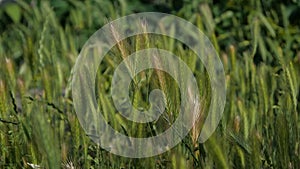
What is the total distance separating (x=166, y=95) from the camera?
1013mm

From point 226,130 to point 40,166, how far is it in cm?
31

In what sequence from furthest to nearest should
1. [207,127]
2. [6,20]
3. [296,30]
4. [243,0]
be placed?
[6,20], [243,0], [296,30], [207,127]

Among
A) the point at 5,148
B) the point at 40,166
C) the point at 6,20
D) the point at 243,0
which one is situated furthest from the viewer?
the point at 6,20

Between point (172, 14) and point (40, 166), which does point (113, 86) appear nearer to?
point (40, 166)

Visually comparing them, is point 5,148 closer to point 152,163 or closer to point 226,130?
point 152,163

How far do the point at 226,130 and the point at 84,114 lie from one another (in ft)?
1.16

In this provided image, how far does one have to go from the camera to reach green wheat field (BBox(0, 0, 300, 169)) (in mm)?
1039

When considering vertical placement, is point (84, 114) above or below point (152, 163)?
above

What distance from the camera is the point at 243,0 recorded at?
251 cm

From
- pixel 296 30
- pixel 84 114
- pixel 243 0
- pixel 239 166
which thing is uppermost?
pixel 243 0

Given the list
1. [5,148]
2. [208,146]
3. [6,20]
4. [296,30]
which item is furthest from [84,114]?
[6,20]

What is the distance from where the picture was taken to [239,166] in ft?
3.79

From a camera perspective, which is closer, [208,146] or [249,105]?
[208,146]

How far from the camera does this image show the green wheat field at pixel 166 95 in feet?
3.41
